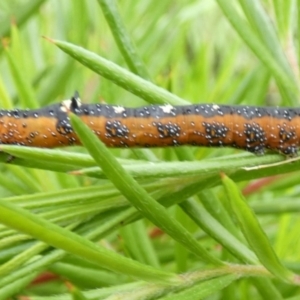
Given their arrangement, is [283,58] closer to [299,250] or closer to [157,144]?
[157,144]

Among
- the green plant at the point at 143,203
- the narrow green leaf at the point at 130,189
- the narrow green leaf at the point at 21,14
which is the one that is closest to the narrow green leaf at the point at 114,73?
the green plant at the point at 143,203

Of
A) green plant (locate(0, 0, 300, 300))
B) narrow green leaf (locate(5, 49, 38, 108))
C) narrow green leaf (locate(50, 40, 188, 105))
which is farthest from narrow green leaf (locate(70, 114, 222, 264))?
narrow green leaf (locate(5, 49, 38, 108))

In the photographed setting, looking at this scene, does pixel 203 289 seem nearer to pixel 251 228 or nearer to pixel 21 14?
pixel 251 228

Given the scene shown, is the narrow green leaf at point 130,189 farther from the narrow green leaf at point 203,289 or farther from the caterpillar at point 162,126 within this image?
the caterpillar at point 162,126

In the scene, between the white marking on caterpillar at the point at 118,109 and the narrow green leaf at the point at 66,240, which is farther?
the white marking on caterpillar at the point at 118,109

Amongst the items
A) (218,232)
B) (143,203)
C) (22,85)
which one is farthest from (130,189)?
(22,85)

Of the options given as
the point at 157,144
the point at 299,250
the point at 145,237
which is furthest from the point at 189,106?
the point at 299,250

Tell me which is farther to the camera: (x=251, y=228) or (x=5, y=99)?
(x=5, y=99)
